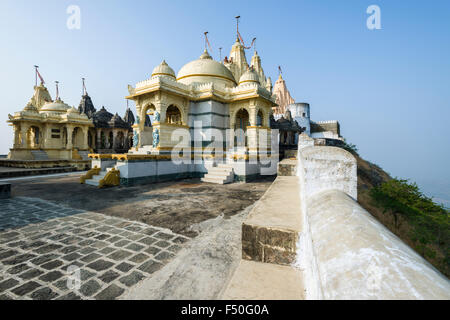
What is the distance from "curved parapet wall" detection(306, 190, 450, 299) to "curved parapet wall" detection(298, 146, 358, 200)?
0.99 metres

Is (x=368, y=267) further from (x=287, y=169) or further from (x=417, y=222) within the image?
(x=417, y=222)

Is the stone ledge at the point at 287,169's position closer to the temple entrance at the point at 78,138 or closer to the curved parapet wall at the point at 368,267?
the curved parapet wall at the point at 368,267

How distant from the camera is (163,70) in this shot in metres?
11.5

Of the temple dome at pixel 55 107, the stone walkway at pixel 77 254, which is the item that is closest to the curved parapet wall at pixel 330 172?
the stone walkway at pixel 77 254

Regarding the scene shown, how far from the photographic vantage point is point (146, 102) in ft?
36.3

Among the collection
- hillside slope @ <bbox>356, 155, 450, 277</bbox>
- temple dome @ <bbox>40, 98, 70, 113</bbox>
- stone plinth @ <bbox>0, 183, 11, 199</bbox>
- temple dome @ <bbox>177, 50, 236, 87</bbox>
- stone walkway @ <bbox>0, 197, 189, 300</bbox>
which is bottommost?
hillside slope @ <bbox>356, 155, 450, 277</bbox>

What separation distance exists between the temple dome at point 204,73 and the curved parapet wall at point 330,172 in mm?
12041

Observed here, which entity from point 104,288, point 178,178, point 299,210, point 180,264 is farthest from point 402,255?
point 178,178

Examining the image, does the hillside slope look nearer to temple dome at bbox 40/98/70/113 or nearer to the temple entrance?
the temple entrance

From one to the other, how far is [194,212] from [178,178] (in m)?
6.25

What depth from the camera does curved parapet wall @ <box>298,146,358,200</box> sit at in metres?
1.99

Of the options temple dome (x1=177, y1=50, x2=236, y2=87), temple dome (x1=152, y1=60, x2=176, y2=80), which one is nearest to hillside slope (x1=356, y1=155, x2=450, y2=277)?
temple dome (x1=177, y1=50, x2=236, y2=87)

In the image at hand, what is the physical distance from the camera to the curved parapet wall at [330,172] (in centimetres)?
199
